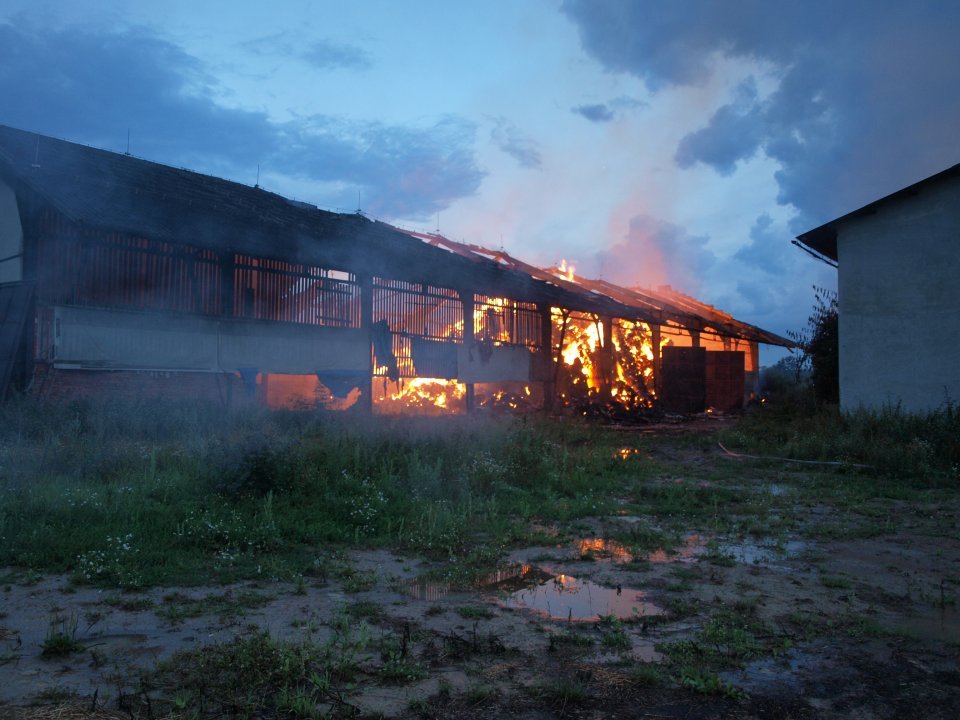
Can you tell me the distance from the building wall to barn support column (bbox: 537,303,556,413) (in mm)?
8097

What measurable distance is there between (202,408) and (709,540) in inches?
305

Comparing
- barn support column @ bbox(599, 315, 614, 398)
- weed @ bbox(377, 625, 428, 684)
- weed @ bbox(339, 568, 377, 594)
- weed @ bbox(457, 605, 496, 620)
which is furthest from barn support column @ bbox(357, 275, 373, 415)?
weed @ bbox(377, 625, 428, 684)

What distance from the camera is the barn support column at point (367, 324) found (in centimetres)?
1493

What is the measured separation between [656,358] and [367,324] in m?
13.1

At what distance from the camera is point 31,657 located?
3.53 meters

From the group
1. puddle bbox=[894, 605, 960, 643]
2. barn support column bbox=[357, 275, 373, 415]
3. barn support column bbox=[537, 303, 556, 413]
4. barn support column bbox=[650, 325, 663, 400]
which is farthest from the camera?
barn support column bbox=[650, 325, 663, 400]

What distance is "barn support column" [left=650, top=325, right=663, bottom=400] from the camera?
2400 centimetres

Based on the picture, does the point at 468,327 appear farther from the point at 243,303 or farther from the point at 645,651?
the point at 645,651

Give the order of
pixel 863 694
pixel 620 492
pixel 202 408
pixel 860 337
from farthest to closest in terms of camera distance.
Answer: pixel 860 337 < pixel 202 408 < pixel 620 492 < pixel 863 694

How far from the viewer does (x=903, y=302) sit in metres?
13.9

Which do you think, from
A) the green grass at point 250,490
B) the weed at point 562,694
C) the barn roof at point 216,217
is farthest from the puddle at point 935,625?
the barn roof at point 216,217

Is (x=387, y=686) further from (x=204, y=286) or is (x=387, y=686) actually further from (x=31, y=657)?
(x=204, y=286)

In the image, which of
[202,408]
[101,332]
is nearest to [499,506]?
[202,408]

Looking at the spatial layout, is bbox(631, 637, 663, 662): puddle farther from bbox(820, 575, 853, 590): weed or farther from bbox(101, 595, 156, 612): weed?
bbox(101, 595, 156, 612): weed
